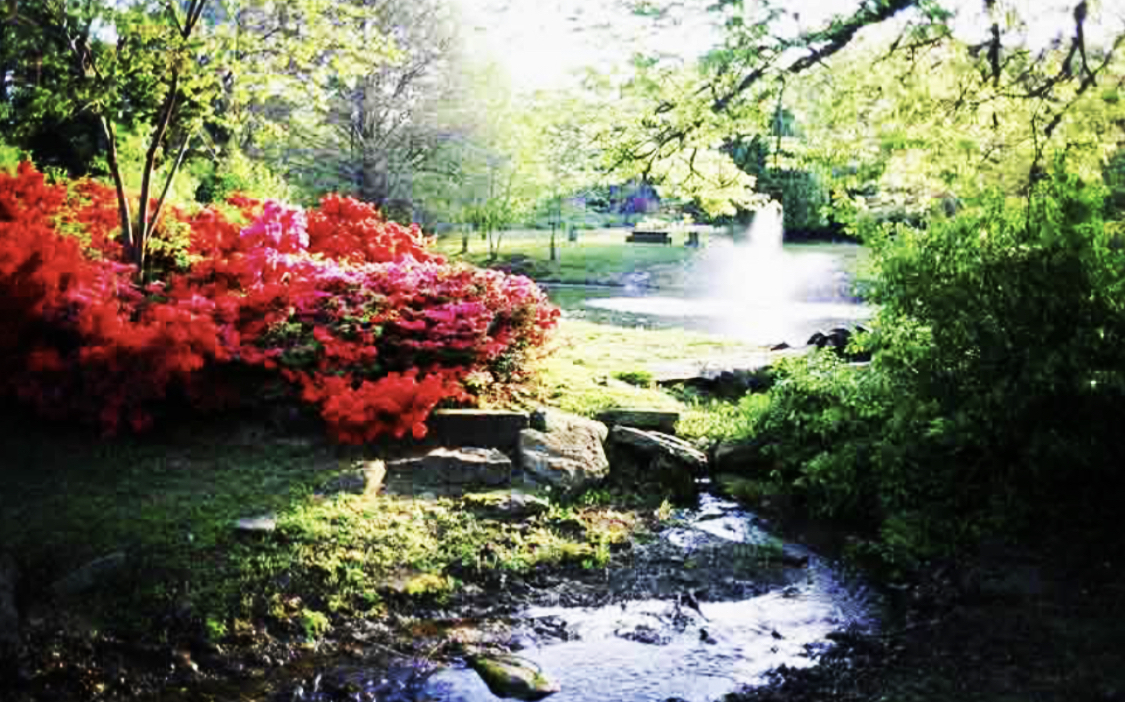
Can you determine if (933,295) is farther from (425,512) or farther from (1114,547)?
(425,512)

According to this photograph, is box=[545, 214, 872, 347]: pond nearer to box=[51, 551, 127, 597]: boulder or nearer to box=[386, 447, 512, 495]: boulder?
box=[386, 447, 512, 495]: boulder

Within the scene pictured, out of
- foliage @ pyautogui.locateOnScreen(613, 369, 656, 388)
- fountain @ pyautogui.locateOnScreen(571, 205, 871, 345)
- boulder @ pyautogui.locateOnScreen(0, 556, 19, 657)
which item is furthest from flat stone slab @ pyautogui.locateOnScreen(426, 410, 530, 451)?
fountain @ pyautogui.locateOnScreen(571, 205, 871, 345)

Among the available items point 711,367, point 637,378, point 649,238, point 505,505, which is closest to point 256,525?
point 505,505

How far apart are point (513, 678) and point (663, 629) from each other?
971mm

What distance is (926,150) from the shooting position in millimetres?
5621

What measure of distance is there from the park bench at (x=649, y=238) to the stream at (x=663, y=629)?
103ft

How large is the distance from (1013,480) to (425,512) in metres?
3.53

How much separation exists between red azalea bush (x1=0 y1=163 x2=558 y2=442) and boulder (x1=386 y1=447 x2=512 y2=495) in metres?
0.25

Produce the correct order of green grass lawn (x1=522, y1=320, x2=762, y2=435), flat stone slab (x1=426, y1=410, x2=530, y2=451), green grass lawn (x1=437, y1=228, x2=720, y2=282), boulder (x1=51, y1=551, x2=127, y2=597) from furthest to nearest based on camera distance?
green grass lawn (x1=437, y1=228, x2=720, y2=282) < green grass lawn (x1=522, y1=320, x2=762, y2=435) < flat stone slab (x1=426, y1=410, x2=530, y2=451) < boulder (x1=51, y1=551, x2=127, y2=597)

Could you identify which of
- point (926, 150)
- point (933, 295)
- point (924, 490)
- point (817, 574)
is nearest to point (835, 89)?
point (926, 150)

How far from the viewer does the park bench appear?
36.9 m

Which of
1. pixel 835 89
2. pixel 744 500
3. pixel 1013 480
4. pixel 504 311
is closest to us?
pixel 1013 480

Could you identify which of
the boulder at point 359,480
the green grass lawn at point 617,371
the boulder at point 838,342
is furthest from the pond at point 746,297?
the boulder at point 359,480

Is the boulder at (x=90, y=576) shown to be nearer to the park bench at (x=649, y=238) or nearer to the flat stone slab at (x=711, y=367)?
the flat stone slab at (x=711, y=367)
